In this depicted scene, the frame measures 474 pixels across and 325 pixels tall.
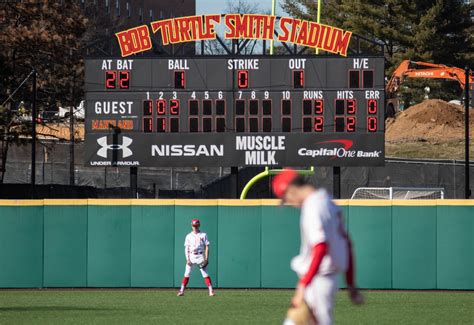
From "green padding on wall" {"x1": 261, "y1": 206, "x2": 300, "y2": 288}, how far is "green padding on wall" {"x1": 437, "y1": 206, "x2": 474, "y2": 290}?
3.30 metres

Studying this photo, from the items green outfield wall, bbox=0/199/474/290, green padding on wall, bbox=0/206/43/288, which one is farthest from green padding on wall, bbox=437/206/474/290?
green padding on wall, bbox=0/206/43/288

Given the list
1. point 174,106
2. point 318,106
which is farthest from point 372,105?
point 174,106

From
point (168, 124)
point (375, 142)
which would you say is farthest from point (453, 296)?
point (168, 124)

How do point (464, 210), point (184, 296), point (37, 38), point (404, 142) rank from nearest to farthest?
point (184, 296) → point (464, 210) → point (37, 38) → point (404, 142)

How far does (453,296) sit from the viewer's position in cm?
2203

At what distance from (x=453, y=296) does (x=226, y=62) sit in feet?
25.2

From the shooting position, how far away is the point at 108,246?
24281 millimetres

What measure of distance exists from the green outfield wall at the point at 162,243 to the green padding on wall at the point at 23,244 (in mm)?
23

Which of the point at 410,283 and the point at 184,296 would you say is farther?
the point at 410,283

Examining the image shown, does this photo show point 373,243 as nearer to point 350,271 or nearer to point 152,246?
point 152,246

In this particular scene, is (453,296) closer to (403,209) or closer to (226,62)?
(403,209)

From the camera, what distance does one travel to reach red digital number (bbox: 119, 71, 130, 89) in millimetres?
25016

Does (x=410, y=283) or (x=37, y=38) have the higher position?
(x=37, y=38)

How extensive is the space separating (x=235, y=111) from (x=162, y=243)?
3588 mm
